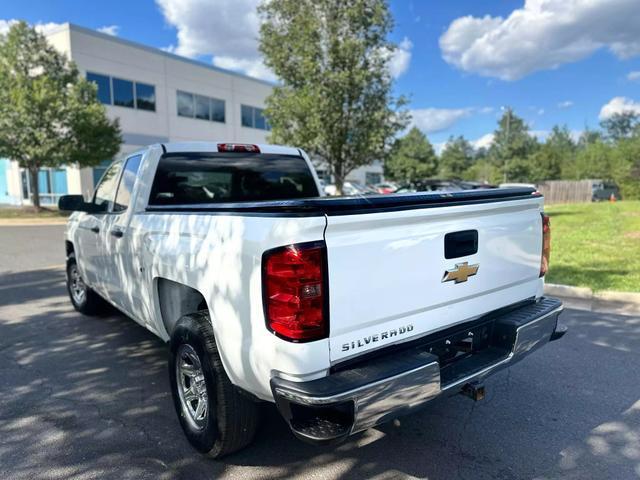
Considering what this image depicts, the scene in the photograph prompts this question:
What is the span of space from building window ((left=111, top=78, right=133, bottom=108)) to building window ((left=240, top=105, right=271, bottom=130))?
926 cm

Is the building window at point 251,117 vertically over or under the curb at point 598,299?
over

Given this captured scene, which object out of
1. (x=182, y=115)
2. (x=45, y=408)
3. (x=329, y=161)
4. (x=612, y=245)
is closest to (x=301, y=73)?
(x=329, y=161)

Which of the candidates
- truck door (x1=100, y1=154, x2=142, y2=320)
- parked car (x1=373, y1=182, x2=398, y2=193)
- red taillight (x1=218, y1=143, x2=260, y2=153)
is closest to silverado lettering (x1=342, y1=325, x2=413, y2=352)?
truck door (x1=100, y1=154, x2=142, y2=320)

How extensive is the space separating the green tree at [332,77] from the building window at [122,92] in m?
15.9

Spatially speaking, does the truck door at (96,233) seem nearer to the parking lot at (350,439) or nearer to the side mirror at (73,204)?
the side mirror at (73,204)

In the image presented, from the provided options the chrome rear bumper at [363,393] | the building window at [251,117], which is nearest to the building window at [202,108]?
the building window at [251,117]

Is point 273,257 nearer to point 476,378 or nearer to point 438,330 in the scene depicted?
point 438,330

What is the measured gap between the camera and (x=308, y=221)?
2.15 meters

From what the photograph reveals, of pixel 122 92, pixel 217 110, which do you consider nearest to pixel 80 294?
pixel 122 92

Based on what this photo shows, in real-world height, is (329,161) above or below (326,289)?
above

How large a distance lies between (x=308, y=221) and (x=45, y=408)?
283 centimetres

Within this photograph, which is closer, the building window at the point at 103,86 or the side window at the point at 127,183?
the side window at the point at 127,183

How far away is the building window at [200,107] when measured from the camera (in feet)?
103

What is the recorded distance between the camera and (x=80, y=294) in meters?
6.11
